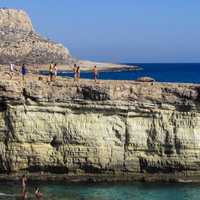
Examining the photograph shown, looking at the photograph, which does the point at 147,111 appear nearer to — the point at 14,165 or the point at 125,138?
the point at 125,138

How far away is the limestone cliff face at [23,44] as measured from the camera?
152000 millimetres

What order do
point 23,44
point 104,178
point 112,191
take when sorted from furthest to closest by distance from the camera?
point 23,44, point 104,178, point 112,191

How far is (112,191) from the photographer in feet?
111

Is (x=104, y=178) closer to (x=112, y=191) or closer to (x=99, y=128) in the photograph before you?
(x=112, y=191)

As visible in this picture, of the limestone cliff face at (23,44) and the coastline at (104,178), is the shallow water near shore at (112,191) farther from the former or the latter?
the limestone cliff face at (23,44)

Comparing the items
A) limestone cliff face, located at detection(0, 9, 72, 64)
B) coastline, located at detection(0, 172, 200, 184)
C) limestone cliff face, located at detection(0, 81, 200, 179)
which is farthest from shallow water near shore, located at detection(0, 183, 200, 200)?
limestone cliff face, located at detection(0, 9, 72, 64)

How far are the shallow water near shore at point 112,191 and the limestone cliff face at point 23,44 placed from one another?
106m

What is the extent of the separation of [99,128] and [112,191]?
4261mm

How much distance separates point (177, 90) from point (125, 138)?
443 centimetres

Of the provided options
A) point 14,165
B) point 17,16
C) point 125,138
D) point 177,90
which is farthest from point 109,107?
point 17,16

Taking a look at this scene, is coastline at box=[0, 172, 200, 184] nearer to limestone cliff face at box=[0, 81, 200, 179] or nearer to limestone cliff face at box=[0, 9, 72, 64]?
limestone cliff face at box=[0, 81, 200, 179]

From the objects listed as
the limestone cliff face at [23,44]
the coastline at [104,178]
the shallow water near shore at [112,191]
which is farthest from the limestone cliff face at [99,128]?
the limestone cliff face at [23,44]

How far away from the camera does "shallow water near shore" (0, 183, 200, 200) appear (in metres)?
32.8

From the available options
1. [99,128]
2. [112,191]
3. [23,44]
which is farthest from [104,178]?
[23,44]
